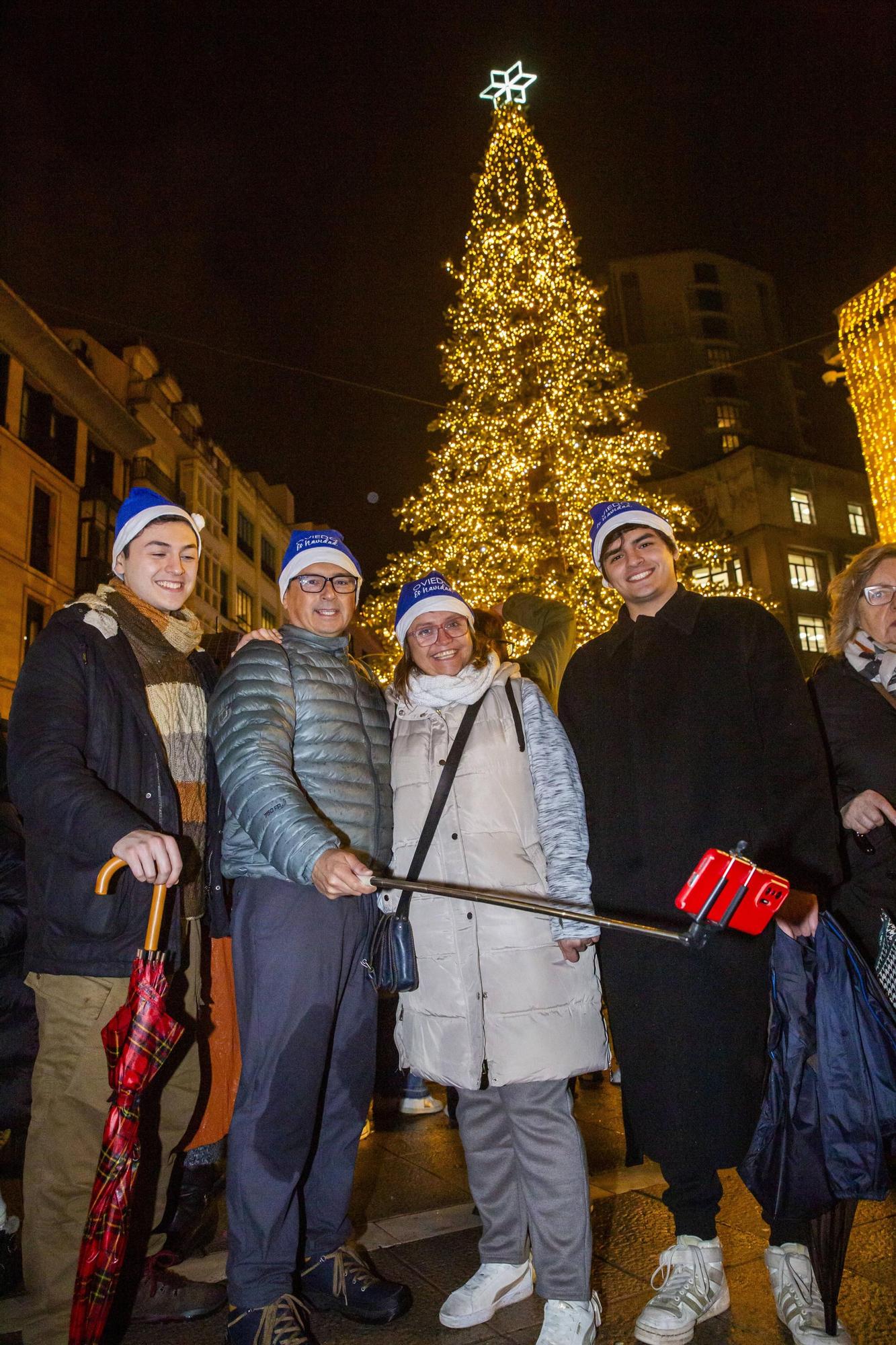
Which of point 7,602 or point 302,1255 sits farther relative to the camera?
point 7,602

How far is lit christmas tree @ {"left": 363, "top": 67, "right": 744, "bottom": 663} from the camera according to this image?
1395 cm

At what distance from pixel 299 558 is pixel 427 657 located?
0.63 metres

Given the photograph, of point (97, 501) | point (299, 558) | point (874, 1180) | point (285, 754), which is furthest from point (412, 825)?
point (97, 501)

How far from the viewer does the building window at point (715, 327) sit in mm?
39156

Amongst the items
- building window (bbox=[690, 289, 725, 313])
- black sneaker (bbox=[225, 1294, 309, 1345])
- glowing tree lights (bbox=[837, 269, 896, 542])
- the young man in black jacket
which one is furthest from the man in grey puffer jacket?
building window (bbox=[690, 289, 725, 313])

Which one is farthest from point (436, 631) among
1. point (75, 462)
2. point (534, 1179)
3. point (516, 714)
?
point (75, 462)

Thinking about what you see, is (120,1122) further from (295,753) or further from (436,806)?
(436,806)

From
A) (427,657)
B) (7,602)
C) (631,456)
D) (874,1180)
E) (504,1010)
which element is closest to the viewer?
(874,1180)

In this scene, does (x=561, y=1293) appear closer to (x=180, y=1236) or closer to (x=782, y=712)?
(x=180, y=1236)

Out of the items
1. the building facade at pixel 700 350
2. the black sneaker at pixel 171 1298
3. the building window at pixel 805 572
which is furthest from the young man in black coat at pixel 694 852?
the building facade at pixel 700 350

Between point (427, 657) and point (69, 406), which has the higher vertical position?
point (69, 406)

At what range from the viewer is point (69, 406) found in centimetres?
2677

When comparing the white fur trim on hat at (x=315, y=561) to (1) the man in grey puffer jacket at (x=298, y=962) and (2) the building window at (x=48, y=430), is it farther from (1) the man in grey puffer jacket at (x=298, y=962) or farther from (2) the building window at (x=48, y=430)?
(2) the building window at (x=48, y=430)

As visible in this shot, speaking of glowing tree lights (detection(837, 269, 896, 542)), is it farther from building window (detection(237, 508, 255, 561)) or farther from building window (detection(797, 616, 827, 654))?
building window (detection(237, 508, 255, 561))
